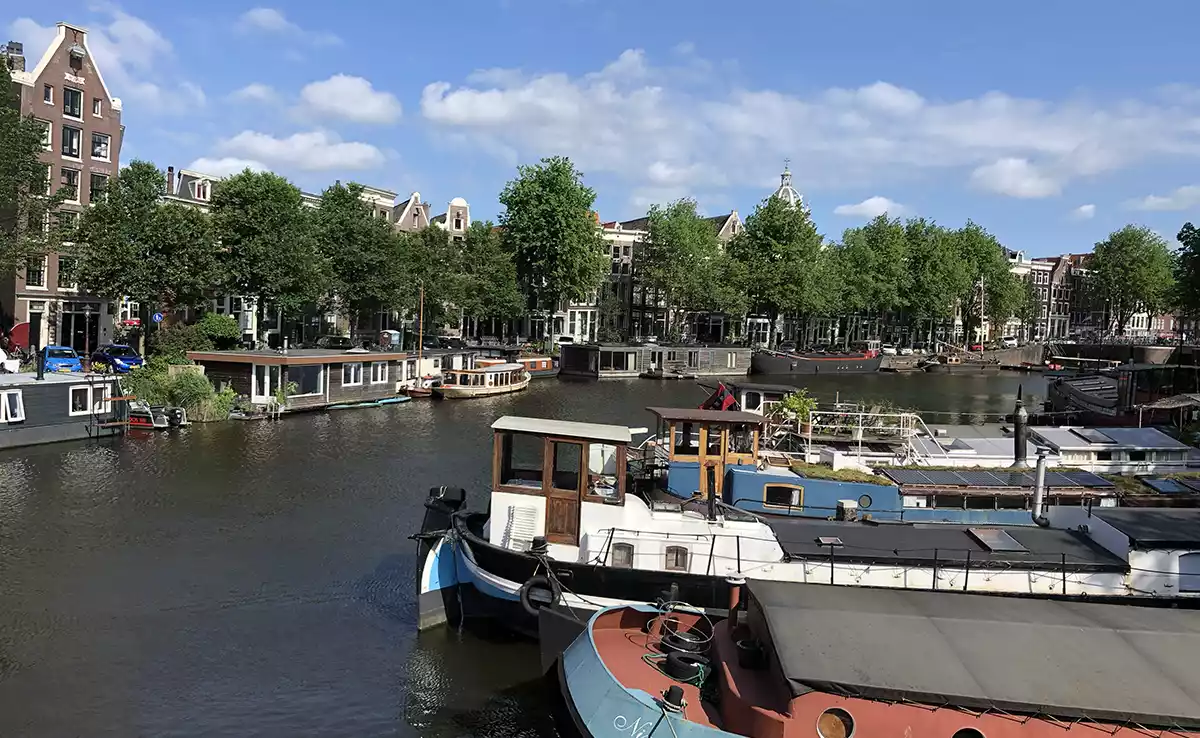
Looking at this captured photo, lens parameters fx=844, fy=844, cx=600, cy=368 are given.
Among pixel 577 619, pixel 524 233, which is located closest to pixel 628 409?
pixel 524 233

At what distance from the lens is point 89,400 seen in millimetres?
36938

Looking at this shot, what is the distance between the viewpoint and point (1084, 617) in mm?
12195

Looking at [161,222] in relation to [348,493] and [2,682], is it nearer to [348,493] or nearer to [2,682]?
[348,493]

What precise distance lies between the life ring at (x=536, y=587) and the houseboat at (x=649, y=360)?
58.3m

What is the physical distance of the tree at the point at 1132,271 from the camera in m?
122

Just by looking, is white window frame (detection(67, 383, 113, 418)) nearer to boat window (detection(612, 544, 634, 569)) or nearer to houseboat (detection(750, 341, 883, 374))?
boat window (detection(612, 544, 634, 569))

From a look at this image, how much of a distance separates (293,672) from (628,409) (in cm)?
3981

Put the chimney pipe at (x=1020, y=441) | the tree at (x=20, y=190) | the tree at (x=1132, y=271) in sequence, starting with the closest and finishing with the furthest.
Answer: the chimney pipe at (x=1020, y=441), the tree at (x=20, y=190), the tree at (x=1132, y=271)

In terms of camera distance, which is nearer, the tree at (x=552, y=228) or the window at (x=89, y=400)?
the window at (x=89, y=400)

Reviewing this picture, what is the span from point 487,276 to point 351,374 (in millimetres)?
28697

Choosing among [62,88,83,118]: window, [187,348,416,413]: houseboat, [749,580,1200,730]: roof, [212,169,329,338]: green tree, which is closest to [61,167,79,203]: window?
[62,88,83,118]: window

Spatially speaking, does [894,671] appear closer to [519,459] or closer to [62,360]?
[519,459]

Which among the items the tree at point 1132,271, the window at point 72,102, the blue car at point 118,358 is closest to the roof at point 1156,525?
the blue car at point 118,358

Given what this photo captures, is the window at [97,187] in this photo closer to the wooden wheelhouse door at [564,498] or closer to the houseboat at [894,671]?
the wooden wheelhouse door at [564,498]
